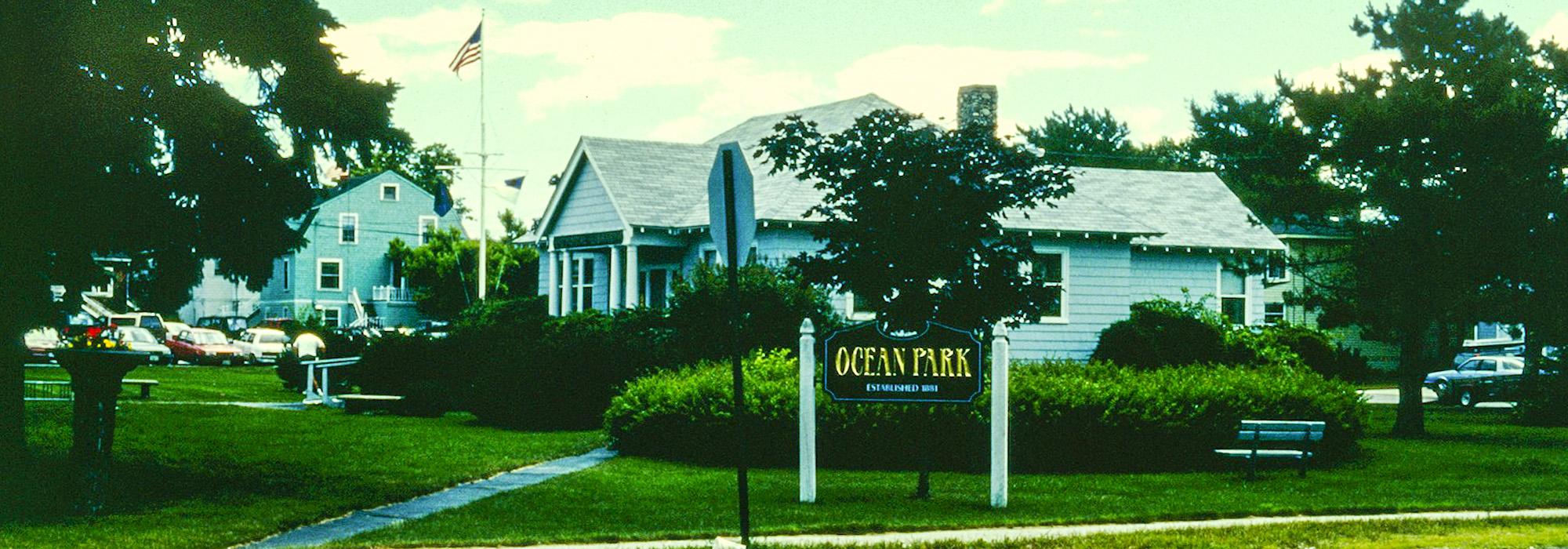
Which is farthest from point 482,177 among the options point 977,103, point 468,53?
point 977,103

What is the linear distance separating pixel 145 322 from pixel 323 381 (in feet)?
138

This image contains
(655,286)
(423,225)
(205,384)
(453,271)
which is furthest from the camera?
(423,225)

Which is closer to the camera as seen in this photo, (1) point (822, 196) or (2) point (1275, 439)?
(2) point (1275, 439)

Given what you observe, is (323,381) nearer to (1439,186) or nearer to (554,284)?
(554,284)

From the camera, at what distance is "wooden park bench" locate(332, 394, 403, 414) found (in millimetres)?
27781

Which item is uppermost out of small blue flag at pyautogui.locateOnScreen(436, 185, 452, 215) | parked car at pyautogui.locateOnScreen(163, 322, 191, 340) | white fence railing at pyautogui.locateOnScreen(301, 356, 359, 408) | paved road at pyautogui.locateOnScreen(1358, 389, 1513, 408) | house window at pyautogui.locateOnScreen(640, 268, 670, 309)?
small blue flag at pyautogui.locateOnScreen(436, 185, 452, 215)

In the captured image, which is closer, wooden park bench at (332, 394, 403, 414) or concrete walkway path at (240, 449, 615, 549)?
concrete walkway path at (240, 449, 615, 549)

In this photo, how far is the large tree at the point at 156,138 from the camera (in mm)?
A: 14641

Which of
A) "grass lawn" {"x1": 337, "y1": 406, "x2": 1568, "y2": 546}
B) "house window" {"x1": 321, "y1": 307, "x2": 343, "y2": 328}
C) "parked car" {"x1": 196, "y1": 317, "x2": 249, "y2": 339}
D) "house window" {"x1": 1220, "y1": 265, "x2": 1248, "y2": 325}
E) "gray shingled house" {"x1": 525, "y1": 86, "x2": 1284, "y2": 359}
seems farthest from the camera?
"house window" {"x1": 321, "y1": 307, "x2": 343, "y2": 328}

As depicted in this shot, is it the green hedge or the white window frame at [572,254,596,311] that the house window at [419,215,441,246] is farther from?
the green hedge

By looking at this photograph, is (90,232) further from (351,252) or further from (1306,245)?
(351,252)

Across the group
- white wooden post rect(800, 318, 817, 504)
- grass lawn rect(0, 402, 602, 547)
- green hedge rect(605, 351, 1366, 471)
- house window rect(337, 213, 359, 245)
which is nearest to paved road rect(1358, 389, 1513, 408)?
green hedge rect(605, 351, 1366, 471)

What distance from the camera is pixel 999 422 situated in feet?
48.3

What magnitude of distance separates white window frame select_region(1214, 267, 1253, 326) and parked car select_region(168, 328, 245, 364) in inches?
1443
